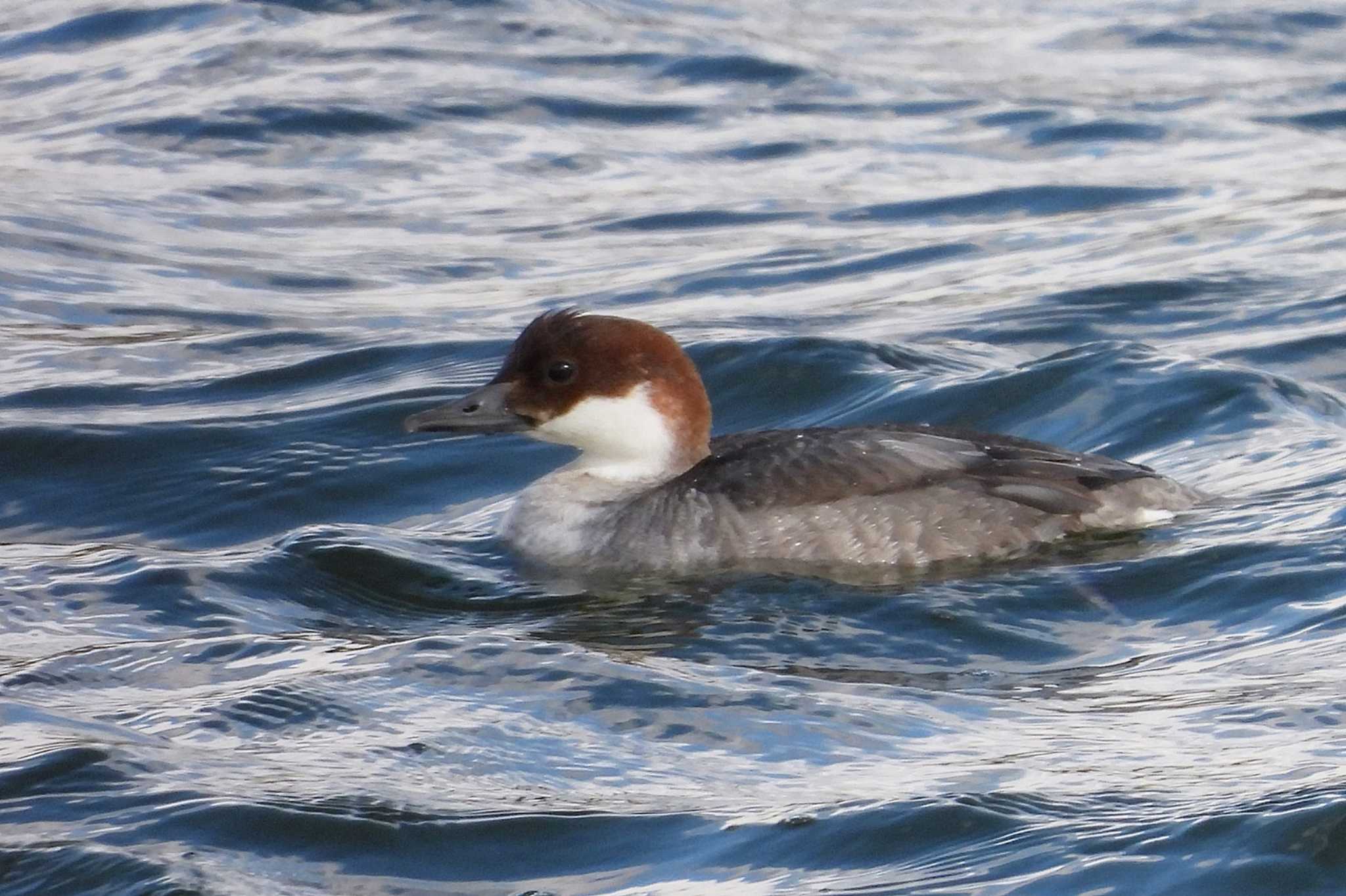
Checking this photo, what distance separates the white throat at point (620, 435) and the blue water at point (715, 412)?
0.49 m

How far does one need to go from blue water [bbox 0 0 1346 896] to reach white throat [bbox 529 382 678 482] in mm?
495

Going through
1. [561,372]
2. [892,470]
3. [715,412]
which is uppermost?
[561,372]

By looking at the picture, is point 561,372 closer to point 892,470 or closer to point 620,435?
point 620,435

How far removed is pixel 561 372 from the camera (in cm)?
781

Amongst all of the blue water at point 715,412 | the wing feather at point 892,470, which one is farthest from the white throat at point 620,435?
the blue water at point 715,412

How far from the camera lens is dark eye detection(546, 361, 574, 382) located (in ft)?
25.6

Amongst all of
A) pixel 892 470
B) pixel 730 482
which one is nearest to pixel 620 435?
pixel 730 482

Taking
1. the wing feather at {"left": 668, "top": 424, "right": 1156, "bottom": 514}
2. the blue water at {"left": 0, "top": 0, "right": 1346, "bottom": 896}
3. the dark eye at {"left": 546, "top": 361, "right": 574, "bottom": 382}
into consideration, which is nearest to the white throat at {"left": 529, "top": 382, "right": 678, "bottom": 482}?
the dark eye at {"left": 546, "top": 361, "right": 574, "bottom": 382}

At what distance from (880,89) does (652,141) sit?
214cm

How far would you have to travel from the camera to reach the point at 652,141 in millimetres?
15359

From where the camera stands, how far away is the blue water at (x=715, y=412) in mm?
4969

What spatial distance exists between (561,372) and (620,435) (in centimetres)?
35

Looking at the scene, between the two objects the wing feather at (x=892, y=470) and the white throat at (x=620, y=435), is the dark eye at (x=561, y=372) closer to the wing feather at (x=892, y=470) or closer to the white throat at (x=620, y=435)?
the white throat at (x=620, y=435)

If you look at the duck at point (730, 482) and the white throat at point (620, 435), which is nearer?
the duck at point (730, 482)
